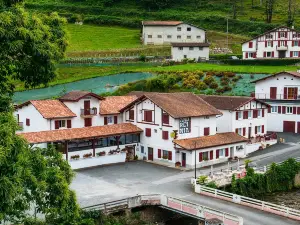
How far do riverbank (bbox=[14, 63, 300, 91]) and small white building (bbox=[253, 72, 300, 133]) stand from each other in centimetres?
1541

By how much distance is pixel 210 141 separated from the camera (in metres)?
51.6

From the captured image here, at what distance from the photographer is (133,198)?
122 feet

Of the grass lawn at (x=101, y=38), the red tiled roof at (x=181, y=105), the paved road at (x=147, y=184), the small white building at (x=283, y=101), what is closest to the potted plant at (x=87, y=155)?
the paved road at (x=147, y=184)

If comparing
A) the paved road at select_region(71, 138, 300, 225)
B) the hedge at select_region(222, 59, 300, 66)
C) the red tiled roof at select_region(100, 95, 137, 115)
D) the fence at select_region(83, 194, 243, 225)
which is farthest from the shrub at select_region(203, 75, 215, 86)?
the fence at select_region(83, 194, 243, 225)

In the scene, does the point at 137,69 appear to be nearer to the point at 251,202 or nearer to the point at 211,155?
the point at 211,155

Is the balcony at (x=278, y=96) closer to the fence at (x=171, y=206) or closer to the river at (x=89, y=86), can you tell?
the river at (x=89, y=86)

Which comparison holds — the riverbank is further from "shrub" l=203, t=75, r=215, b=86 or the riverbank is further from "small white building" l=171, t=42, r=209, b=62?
"small white building" l=171, t=42, r=209, b=62

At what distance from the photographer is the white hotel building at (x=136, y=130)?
164 feet

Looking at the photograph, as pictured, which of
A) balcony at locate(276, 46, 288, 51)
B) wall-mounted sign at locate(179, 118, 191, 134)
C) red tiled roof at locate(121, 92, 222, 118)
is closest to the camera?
wall-mounted sign at locate(179, 118, 191, 134)

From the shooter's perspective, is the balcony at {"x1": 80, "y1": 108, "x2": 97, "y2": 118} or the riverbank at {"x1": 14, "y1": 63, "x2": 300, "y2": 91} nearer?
the balcony at {"x1": 80, "y1": 108, "x2": 97, "y2": 118}

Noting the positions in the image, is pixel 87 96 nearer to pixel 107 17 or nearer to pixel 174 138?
pixel 174 138

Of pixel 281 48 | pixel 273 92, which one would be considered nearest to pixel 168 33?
pixel 281 48

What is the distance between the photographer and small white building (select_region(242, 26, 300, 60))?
302ft

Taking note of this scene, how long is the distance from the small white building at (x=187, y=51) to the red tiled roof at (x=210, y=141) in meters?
44.7
